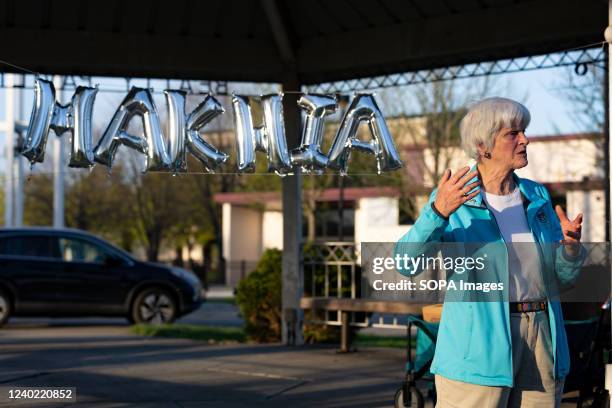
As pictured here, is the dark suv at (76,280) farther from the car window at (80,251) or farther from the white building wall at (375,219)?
the white building wall at (375,219)

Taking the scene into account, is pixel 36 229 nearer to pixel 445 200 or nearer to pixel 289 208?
pixel 289 208

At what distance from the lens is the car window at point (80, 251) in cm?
1761

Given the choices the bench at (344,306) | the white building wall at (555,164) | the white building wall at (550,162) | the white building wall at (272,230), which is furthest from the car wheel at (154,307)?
the white building wall at (272,230)

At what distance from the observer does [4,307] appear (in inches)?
674

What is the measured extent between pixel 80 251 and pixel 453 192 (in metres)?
14.6

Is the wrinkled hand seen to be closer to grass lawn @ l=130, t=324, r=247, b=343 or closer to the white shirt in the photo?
the white shirt

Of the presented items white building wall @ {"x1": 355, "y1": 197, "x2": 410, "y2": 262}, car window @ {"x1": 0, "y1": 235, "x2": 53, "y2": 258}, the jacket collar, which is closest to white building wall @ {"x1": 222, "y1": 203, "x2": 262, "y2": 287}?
white building wall @ {"x1": 355, "y1": 197, "x2": 410, "y2": 262}

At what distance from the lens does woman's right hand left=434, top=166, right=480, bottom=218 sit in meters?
3.88

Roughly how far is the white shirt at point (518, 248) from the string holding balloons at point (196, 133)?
4248mm

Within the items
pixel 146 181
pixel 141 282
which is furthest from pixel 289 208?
pixel 146 181

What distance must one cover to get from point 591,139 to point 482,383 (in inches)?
1005

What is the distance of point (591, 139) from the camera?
28234 millimetres

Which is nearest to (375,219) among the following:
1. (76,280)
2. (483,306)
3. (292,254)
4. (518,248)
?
(76,280)

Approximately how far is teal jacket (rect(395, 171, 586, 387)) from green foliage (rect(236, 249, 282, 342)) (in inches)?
389
